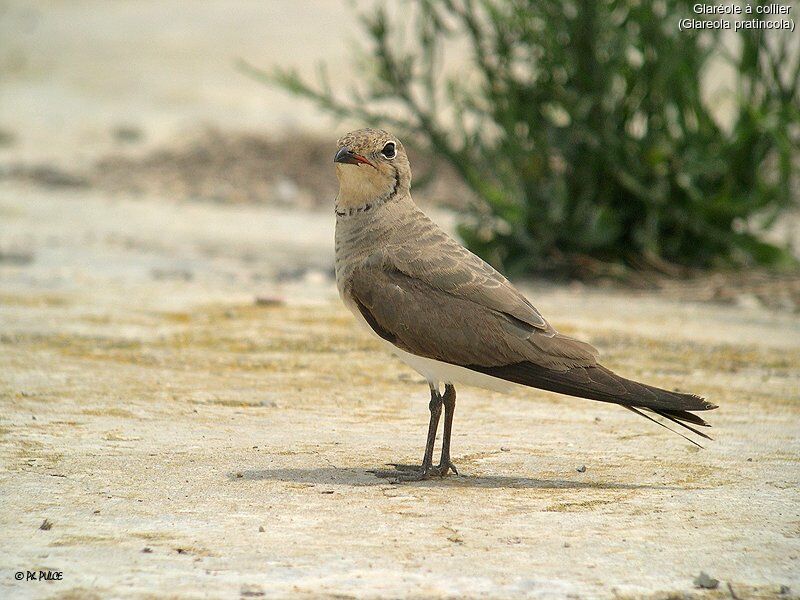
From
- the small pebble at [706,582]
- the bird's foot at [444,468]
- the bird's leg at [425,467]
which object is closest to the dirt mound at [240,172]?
the bird's leg at [425,467]

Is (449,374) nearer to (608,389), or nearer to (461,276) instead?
(461,276)

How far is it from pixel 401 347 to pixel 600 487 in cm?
93

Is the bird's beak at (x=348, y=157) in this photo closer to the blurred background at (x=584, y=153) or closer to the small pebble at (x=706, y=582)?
the small pebble at (x=706, y=582)

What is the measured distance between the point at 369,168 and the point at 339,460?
121 cm

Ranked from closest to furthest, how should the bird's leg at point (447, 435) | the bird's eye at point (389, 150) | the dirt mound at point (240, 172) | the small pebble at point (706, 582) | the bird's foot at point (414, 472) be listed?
the small pebble at point (706, 582), the bird's foot at point (414, 472), the bird's leg at point (447, 435), the bird's eye at point (389, 150), the dirt mound at point (240, 172)

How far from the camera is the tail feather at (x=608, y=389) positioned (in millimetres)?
4355

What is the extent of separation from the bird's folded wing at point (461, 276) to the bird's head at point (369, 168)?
0.96 feet

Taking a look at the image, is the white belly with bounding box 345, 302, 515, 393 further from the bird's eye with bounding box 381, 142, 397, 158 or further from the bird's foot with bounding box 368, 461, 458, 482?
the bird's eye with bounding box 381, 142, 397, 158

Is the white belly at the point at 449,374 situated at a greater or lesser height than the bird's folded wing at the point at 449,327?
lesser

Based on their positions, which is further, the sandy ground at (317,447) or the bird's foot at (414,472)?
the bird's foot at (414,472)

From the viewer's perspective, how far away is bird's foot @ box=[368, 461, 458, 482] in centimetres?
452

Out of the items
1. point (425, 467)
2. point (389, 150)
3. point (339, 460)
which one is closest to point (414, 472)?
point (425, 467)

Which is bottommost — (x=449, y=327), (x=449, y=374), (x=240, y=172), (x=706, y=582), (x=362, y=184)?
(x=706, y=582)

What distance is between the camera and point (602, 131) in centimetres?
908
